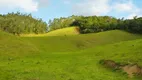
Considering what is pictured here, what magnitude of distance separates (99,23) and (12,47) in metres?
57.2

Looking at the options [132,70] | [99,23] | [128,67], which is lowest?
[132,70]

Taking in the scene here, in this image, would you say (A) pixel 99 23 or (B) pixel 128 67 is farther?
(A) pixel 99 23

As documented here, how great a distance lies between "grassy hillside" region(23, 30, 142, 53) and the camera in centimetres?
5562

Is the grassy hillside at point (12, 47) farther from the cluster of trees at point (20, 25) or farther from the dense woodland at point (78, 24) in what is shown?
the cluster of trees at point (20, 25)

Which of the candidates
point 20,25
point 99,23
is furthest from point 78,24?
point 20,25

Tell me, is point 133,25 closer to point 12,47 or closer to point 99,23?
point 99,23

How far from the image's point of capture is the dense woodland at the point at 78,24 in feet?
275

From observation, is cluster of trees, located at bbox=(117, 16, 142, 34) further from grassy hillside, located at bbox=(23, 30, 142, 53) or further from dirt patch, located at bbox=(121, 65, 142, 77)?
dirt patch, located at bbox=(121, 65, 142, 77)

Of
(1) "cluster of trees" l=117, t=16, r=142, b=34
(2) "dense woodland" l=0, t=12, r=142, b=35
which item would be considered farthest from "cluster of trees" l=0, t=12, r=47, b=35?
(1) "cluster of trees" l=117, t=16, r=142, b=34

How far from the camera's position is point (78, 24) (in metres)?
114

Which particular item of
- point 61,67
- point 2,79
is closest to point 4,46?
point 61,67

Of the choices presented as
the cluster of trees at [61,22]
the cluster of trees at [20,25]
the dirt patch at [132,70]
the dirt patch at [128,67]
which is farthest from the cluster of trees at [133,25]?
the dirt patch at [132,70]

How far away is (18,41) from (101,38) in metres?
26.1

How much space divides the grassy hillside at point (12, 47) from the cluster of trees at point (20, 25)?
53.0 meters
